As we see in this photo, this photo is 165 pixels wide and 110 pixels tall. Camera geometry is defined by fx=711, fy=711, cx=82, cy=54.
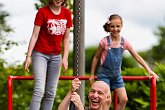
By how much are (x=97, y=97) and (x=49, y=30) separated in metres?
1.09

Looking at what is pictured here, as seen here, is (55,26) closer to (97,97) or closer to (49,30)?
(49,30)

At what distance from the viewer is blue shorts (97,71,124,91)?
7.12 meters

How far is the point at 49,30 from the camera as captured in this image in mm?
6891

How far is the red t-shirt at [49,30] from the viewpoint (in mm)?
6891

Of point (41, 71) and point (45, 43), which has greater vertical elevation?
point (45, 43)

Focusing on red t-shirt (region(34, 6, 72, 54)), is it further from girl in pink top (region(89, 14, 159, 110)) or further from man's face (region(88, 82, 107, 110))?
man's face (region(88, 82, 107, 110))

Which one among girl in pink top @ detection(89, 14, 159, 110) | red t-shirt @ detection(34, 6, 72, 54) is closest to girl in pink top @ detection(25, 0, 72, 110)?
red t-shirt @ detection(34, 6, 72, 54)

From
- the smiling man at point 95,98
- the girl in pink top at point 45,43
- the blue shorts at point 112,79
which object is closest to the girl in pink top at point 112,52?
the blue shorts at point 112,79

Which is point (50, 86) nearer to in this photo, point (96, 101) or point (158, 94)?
point (96, 101)

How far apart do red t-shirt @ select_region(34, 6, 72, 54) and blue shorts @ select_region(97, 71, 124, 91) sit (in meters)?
0.52

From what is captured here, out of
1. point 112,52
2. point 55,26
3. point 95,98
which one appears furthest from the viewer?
point 112,52

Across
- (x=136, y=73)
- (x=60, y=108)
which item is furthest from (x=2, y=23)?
(x=60, y=108)

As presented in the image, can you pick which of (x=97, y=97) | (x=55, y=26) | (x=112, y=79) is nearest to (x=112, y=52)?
(x=112, y=79)

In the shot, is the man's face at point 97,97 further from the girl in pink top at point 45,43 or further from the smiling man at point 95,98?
the girl in pink top at point 45,43
